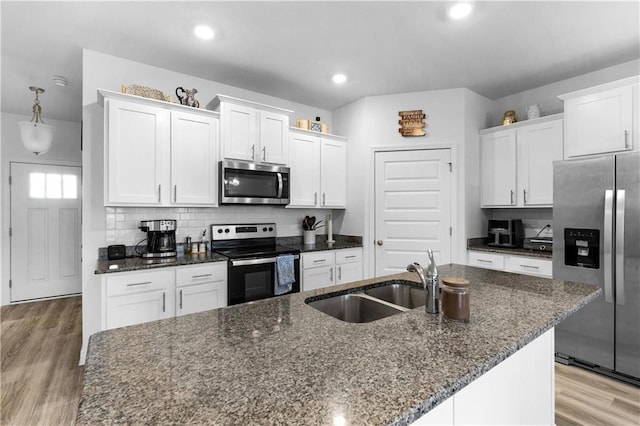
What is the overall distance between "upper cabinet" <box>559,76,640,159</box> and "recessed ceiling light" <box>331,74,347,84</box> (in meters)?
2.03

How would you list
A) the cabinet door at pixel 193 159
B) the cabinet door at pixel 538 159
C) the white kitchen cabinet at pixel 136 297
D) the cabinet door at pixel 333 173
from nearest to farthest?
the white kitchen cabinet at pixel 136 297 < the cabinet door at pixel 193 159 < the cabinet door at pixel 538 159 < the cabinet door at pixel 333 173

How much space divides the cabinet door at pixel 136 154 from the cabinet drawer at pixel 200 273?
66 centimetres

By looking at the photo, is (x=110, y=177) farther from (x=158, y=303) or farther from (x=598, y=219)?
(x=598, y=219)

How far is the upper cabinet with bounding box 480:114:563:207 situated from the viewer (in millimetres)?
3264

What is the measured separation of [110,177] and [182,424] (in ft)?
8.22

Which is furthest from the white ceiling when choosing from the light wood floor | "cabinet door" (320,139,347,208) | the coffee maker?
the light wood floor

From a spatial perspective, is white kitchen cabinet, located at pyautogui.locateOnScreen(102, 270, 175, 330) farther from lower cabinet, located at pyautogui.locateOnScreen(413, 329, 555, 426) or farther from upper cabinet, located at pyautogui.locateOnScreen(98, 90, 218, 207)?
lower cabinet, located at pyautogui.locateOnScreen(413, 329, 555, 426)

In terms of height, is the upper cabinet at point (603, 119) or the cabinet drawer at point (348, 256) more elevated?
the upper cabinet at point (603, 119)

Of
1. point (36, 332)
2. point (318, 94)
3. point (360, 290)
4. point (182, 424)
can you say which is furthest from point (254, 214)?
point (182, 424)

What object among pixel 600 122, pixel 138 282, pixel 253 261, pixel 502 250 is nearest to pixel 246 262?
pixel 253 261

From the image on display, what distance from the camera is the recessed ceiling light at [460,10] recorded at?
215cm

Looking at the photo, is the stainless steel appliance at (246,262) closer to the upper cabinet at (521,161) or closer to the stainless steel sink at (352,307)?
the stainless steel sink at (352,307)

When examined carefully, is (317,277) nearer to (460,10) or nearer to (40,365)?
(40,365)

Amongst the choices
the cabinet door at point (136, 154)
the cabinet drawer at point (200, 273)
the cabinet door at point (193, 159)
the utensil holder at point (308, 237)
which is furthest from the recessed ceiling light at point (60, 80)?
the utensil holder at point (308, 237)
